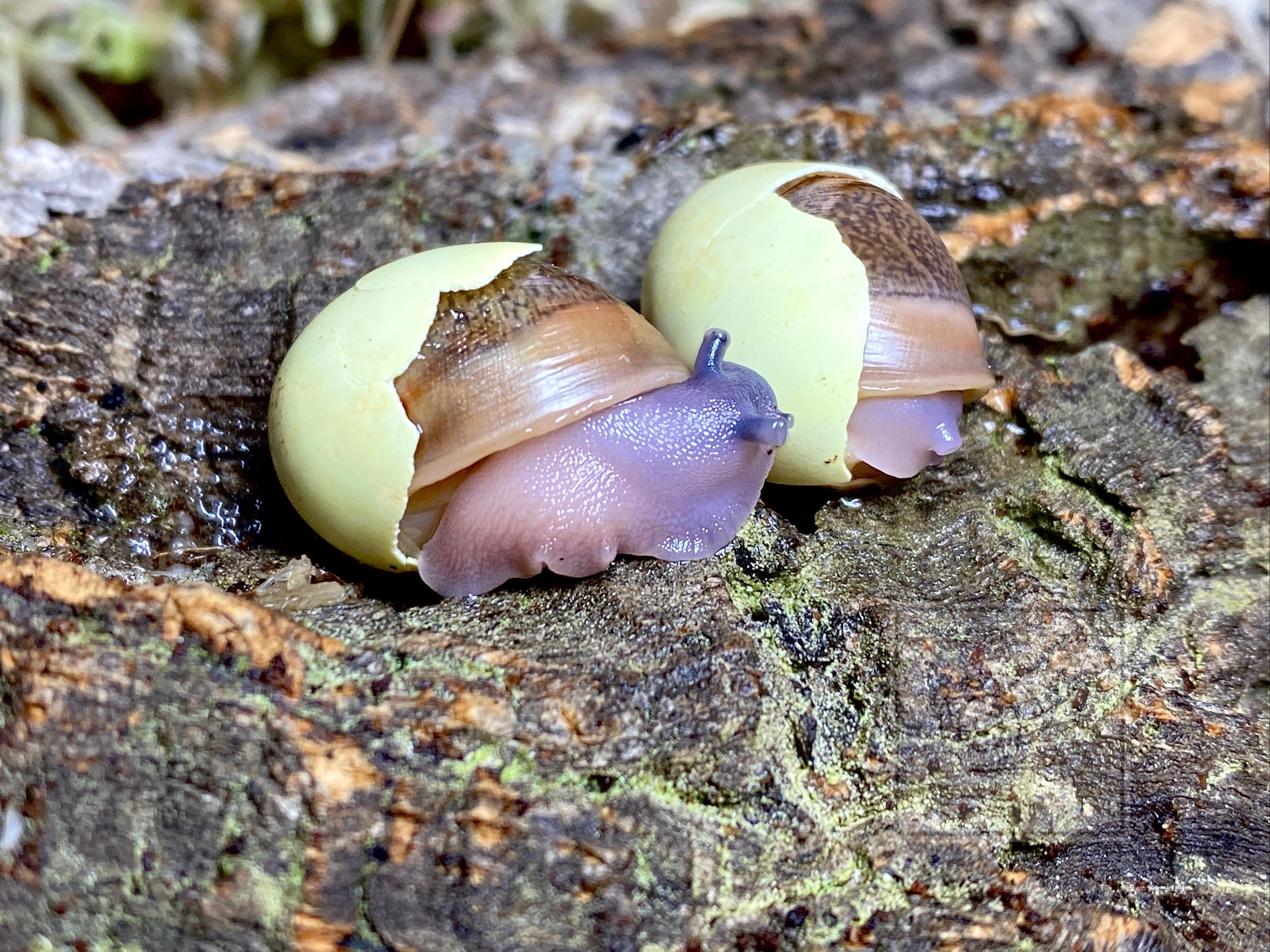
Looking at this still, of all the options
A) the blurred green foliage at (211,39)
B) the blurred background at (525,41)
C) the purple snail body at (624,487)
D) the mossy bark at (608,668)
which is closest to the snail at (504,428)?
the purple snail body at (624,487)

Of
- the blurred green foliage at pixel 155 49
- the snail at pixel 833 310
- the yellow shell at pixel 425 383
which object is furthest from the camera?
the blurred green foliage at pixel 155 49

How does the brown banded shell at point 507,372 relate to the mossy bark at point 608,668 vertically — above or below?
above

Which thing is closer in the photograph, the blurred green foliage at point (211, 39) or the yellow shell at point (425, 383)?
the yellow shell at point (425, 383)

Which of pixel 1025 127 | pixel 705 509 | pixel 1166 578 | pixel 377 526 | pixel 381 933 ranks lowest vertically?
pixel 1166 578

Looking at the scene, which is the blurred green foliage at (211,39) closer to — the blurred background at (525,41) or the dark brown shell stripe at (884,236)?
the blurred background at (525,41)

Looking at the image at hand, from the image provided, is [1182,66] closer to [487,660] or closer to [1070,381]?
[1070,381]

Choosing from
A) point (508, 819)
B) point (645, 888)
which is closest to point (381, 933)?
point (508, 819)

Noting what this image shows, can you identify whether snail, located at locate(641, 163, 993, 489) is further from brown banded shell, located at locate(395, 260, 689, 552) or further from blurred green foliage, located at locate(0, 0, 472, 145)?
blurred green foliage, located at locate(0, 0, 472, 145)
